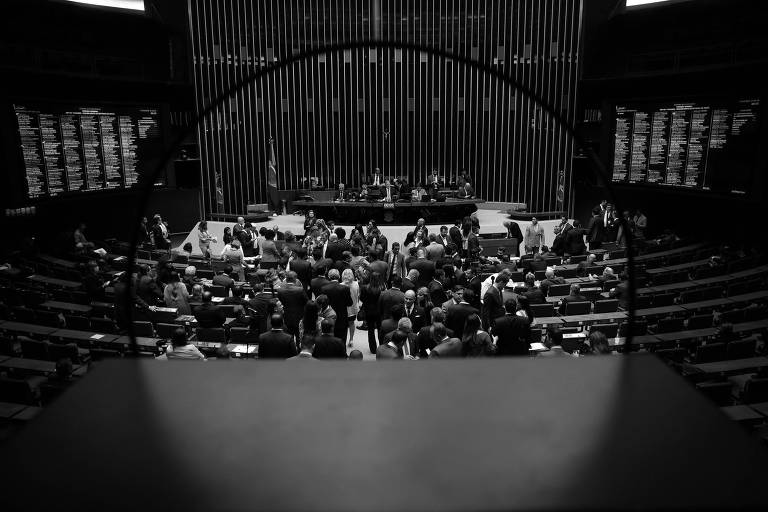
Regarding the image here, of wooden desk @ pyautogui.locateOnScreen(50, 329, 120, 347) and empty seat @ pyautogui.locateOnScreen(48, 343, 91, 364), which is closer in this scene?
empty seat @ pyautogui.locateOnScreen(48, 343, 91, 364)

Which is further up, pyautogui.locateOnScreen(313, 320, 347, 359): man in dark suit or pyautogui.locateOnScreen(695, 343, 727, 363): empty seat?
pyautogui.locateOnScreen(313, 320, 347, 359): man in dark suit

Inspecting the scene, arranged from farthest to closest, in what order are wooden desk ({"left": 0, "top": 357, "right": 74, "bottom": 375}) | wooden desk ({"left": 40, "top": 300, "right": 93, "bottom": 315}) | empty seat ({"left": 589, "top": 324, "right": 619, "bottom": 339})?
wooden desk ({"left": 40, "top": 300, "right": 93, "bottom": 315}) → empty seat ({"left": 589, "top": 324, "right": 619, "bottom": 339}) → wooden desk ({"left": 0, "top": 357, "right": 74, "bottom": 375})

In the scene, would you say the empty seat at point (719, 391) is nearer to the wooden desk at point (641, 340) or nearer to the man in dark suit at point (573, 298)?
the wooden desk at point (641, 340)

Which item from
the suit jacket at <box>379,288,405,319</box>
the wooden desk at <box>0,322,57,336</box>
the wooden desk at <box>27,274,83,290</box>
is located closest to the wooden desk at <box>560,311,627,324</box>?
the suit jacket at <box>379,288,405,319</box>

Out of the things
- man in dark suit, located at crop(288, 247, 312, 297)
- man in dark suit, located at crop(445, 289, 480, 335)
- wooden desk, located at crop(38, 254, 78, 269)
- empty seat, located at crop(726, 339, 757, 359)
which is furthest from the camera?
wooden desk, located at crop(38, 254, 78, 269)

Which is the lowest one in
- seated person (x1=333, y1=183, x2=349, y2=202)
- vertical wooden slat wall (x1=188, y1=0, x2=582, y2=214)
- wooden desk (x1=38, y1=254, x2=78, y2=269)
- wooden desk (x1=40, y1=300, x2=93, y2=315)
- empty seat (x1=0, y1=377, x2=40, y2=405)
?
empty seat (x1=0, y1=377, x2=40, y2=405)

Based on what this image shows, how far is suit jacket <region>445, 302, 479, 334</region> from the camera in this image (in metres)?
6.23

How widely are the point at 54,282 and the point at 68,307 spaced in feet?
6.15

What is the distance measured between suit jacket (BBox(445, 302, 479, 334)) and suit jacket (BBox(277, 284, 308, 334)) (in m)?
1.87

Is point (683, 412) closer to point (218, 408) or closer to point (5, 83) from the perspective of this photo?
point (218, 408)

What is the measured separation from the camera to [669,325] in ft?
23.0

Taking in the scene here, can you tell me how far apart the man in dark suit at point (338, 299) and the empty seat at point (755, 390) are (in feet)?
14.5

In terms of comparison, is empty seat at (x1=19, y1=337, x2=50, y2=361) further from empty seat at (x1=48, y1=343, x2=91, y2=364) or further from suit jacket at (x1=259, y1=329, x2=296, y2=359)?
suit jacket at (x1=259, y1=329, x2=296, y2=359)

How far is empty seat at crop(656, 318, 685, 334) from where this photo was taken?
7.00 meters
